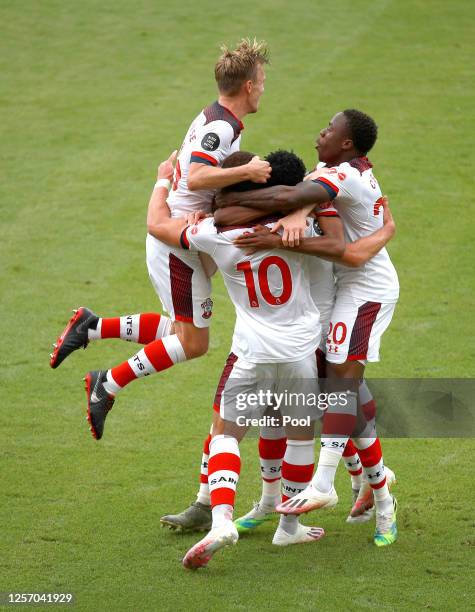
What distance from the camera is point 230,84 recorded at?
5.97 metres

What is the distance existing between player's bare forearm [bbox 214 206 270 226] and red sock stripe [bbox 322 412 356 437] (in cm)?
119

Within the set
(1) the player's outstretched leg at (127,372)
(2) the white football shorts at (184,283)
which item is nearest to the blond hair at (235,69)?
(2) the white football shorts at (184,283)

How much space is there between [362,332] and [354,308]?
5.7 inches

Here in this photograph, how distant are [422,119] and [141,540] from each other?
9.46 m

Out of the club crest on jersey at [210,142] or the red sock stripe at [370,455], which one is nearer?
the club crest on jersey at [210,142]

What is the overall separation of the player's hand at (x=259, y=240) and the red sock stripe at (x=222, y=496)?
47.7 inches

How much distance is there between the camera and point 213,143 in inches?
229

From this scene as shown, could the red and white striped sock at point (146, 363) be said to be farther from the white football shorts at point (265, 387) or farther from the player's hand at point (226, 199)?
the player's hand at point (226, 199)

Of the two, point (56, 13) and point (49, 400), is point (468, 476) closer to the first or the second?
point (49, 400)

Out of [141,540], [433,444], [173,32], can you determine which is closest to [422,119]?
[173,32]

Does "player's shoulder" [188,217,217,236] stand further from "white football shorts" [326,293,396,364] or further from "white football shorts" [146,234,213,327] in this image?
"white football shorts" [326,293,396,364]

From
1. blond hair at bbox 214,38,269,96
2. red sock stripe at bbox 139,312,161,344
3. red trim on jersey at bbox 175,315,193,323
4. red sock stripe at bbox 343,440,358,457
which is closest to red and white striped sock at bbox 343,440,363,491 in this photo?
red sock stripe at bbox 343,440,358,457

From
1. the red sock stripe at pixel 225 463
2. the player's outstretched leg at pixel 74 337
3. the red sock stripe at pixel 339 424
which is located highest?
the player's outstretched leg at pixel 74 337

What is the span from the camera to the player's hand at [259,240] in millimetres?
5273
